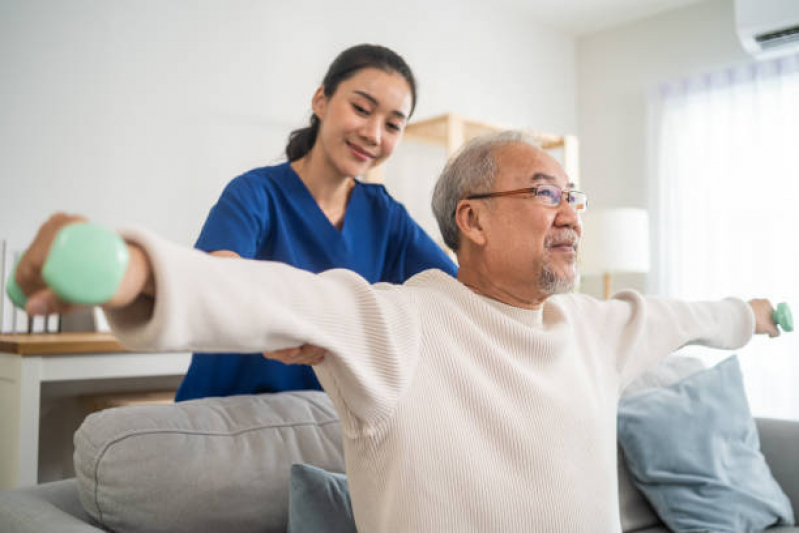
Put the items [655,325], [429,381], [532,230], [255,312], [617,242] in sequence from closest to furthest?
1. [255,312]
2. [429,381]
3. [532,230]
4. [655,325]
5. [617,242]

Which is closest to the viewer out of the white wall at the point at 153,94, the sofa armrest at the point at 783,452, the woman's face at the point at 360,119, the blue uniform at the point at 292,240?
the blue uniform at the point at 292,240

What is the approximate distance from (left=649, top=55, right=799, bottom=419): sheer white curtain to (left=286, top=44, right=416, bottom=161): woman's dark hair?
3.07 m

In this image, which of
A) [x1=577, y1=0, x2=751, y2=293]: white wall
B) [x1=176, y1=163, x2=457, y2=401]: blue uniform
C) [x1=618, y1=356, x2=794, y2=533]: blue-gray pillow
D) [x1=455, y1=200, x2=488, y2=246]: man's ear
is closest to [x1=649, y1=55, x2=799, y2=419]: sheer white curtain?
[x1=577, y1=0, x2=751, y2=293]: white wall

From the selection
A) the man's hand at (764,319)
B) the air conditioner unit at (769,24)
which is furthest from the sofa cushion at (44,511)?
the air conditioner unit at (769,24)

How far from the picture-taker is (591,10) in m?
4.45

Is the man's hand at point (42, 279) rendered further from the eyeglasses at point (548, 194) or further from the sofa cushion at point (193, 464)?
the eyeglasses at point (548, 194)

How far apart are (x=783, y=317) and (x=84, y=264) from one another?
1639 millimetres

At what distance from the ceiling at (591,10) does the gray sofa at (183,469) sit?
12.6ft

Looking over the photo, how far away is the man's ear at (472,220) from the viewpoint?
3.95ft

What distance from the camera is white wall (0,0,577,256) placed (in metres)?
2.57

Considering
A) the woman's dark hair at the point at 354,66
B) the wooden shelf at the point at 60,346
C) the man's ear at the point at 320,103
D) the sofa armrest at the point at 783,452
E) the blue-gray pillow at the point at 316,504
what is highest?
the woman's dark hair at the point at 354,66

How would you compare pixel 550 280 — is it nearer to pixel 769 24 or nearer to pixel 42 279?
pixel 42 279

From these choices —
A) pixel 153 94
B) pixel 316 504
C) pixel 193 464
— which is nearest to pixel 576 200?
pixel 316 504

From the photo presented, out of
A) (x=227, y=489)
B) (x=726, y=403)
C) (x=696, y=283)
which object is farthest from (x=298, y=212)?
(x=696, y=283)
